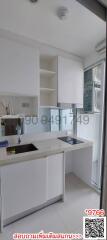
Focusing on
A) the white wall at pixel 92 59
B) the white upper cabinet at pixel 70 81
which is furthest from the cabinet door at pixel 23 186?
the white wall at pixel 92 59

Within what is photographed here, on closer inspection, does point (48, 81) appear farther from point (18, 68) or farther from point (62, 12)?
point (62, 12)

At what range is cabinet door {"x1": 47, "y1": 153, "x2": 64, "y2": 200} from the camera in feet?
5.83

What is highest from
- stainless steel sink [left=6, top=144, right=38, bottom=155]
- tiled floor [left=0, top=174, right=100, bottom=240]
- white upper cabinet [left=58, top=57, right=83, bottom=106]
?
white upper cabinet [left=58, top=57, right=83, bottom=106]

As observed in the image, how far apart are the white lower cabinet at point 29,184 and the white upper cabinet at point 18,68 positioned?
0.88 metres

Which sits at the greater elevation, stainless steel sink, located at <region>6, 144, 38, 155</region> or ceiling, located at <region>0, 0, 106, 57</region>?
ceiling, located at <region>0, 0, 106, 57</region>

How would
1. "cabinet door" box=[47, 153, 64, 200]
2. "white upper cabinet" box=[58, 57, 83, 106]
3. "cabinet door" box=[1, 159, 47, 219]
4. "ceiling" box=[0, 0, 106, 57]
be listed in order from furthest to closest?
"white upper cabinet" box=[58, 57, 83, 106] < "cabinet door" box=[47, 153, 64, 200] < "cabinet door" box=[1, 159, 47, 219] < "ceiling" box=[0, 0, 106, 57]

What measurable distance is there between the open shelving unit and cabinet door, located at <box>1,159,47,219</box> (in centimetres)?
94

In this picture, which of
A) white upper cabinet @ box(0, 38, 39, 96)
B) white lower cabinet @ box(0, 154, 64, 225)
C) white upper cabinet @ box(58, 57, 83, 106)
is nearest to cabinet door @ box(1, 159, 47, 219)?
white lower cabinet @ box(0, 154, 64, 225)

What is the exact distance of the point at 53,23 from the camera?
1.60 meters

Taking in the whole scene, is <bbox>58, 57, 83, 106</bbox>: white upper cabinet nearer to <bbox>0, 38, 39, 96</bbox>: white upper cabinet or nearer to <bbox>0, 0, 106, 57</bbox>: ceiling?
<bbox>0, 0, 106, 57</bbox>: ceiling

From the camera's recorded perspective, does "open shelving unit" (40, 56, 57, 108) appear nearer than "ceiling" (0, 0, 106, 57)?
No

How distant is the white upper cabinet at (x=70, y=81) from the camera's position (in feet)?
6.88

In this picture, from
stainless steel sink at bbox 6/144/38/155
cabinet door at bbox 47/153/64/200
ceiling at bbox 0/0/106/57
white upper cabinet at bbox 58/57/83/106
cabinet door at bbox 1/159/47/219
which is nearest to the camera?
ceiling at bbox 0/0/106/57

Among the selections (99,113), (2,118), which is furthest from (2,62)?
(99,113)
